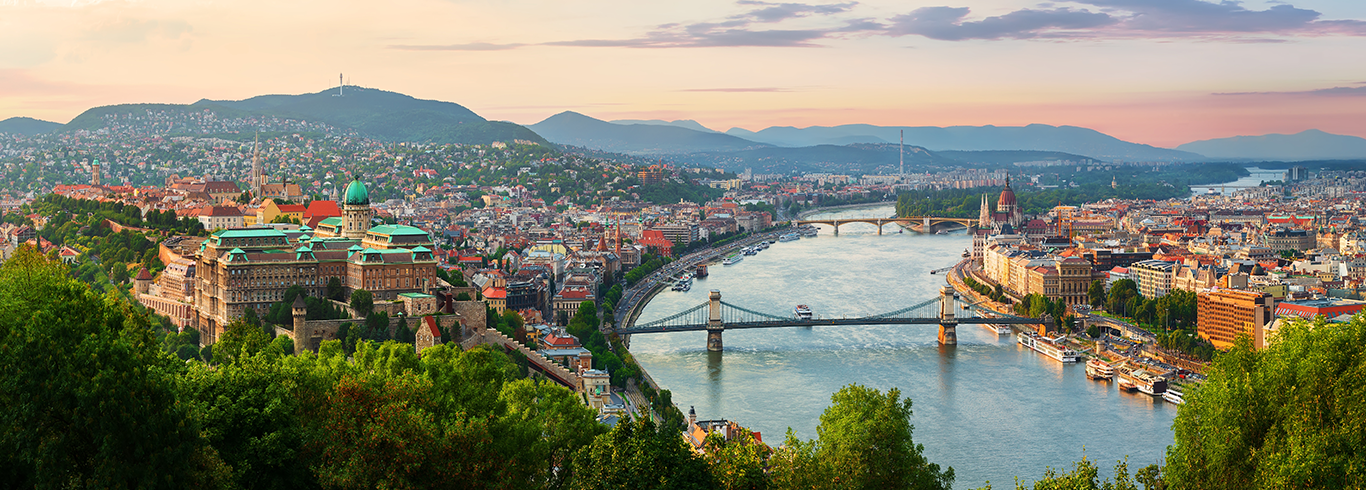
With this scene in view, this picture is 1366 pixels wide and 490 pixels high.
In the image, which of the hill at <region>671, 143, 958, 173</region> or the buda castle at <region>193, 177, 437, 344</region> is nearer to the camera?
the buda castle at <region>193, 177, 437, 344</region>

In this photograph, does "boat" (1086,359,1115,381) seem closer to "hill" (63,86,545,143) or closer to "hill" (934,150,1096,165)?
"hill" (63,86,545,143)

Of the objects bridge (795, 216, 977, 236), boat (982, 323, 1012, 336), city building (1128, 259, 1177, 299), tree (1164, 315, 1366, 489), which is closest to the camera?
tree (1164, 315, 1366, 489)

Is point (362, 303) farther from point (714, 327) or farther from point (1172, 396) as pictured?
point (1172, 396)

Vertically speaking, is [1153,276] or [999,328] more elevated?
[1153,276]

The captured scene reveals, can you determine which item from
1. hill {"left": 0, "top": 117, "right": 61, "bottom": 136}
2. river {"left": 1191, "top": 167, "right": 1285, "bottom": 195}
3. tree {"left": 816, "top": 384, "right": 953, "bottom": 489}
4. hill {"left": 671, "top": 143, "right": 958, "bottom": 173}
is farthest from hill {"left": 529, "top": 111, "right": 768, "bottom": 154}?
tree {"left": 816, "top": 384, "right": 953, "bottom": 489}

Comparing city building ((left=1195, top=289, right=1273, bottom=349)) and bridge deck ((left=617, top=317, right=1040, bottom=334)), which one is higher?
city building ((left=1195, top=289, right=1273, bottom=349))

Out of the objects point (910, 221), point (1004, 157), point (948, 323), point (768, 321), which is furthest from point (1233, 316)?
point (1004, 157)
